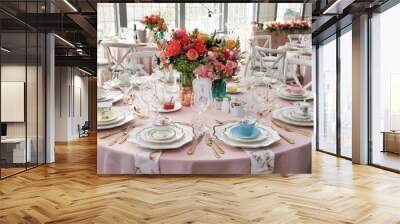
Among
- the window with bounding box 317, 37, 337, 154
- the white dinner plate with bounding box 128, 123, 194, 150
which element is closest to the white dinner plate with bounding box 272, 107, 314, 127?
the white dinner plate with bounding box 128, 123, 194, 150

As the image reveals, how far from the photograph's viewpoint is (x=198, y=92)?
430 centimetres

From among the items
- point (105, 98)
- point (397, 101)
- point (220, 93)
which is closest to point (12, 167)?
point (105, 98)

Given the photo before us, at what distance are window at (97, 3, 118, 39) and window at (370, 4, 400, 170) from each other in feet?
15.3

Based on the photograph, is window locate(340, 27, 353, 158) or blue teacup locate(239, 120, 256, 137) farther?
window locate(340, 27, 353, 158)

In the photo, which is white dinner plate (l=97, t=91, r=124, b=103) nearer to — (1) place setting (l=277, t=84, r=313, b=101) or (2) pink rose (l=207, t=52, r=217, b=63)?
(2) pink rose (l=207, t=52, r=217, b=63)

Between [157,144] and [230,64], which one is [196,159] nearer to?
[157,144]

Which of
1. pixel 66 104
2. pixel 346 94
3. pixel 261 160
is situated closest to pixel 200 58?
pixel 261 160

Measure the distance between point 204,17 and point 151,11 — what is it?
0.61 metres

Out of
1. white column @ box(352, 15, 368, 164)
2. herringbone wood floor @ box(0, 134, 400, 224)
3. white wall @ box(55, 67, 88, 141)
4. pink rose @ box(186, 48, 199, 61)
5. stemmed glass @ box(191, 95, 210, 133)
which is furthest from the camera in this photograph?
white wall @ box(55, 67, 88, 141)

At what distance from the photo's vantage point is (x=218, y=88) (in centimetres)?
431

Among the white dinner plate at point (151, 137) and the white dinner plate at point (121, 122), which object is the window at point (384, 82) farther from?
the white dinner plate at point (121, 122)

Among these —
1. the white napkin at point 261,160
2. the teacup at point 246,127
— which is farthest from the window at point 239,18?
the white napkin at point 261,160

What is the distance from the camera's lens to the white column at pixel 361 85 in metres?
7.26

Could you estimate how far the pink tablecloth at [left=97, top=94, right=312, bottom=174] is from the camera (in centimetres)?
441
